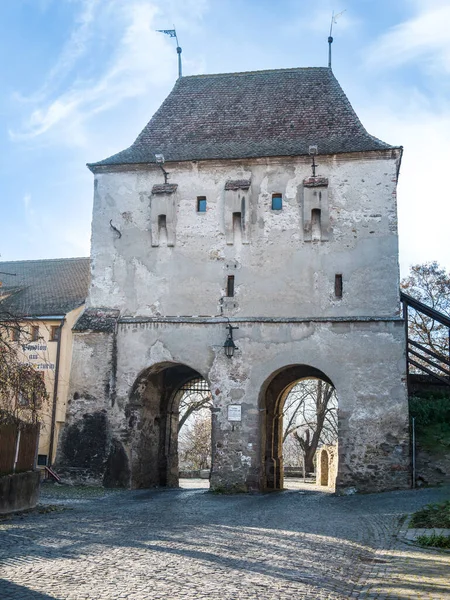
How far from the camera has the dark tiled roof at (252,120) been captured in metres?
22.9

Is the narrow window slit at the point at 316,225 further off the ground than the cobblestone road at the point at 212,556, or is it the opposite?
the narrow window slit at the point at 316,225

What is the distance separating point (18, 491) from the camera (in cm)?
1303

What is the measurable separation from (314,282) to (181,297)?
4.06 m

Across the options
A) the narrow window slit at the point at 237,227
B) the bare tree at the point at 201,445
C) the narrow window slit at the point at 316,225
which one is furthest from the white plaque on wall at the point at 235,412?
the bare tree at the point at 201,445

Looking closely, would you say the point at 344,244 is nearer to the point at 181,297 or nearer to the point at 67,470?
the point at 181,297

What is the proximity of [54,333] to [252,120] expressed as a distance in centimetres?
1125

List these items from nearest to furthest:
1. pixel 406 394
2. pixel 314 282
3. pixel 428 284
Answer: pixel 406 394, pixel 314 282, pixel 428 284

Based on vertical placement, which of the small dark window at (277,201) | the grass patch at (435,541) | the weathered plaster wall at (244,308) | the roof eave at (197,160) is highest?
the roof eave at (197,160)

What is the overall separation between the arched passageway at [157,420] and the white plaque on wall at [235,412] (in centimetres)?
202

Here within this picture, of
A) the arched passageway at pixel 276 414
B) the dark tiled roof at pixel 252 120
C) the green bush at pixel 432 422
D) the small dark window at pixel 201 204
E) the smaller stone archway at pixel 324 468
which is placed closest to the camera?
the green bush at pixel 432 422

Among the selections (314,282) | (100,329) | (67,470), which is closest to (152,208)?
(100,329)

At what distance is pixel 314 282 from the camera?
2150 cm

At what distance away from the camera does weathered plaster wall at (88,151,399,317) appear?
2136 centimetres

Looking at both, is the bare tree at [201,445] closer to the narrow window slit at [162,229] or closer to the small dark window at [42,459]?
the small dark window at [42,459]
